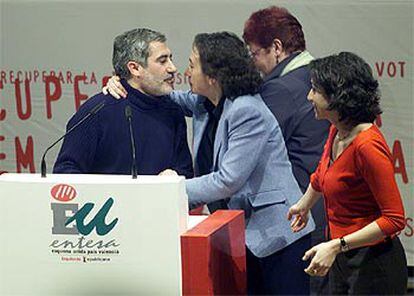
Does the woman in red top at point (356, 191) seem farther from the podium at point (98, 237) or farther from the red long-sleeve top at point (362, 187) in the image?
the podium at point (98, 237)

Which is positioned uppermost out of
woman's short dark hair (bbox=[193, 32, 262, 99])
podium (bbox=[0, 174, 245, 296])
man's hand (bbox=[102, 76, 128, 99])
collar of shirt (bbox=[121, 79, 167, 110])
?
woman's short dark hair (bbox=[193, 32, 262, 99])

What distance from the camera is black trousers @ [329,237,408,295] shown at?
3.00 meters

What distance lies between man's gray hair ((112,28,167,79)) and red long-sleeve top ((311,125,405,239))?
2.56ft

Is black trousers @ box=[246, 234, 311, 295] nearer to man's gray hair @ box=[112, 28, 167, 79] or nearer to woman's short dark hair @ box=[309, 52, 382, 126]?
woman's short dark hair @ box=[309, 52, 382, 126]

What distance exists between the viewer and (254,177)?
137 inches

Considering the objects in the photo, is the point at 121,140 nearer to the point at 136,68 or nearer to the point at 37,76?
the point at 136,68

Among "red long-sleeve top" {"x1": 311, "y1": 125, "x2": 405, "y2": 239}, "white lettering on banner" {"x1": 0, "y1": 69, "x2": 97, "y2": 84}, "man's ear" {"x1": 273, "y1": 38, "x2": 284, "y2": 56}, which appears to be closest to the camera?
"red long-sleeve top" {"x1": 311, "y1": 125, "x2": 405, "y2": 239}

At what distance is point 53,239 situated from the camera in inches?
105

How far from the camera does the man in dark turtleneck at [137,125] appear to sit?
11.1ft

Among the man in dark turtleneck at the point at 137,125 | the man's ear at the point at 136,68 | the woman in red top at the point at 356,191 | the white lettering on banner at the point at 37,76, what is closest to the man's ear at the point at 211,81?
the man in dark turtleneck at the point at 137,125

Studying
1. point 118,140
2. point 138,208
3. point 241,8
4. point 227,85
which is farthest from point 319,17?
point 138,208

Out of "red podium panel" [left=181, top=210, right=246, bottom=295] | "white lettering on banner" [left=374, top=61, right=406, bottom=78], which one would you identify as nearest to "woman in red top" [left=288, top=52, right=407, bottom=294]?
"red podium panel" [left=181, top=210, right=246, bottom=295]

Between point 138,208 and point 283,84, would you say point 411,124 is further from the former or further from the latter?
point 138,208

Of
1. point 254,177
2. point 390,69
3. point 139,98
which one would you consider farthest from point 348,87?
point 390,69
